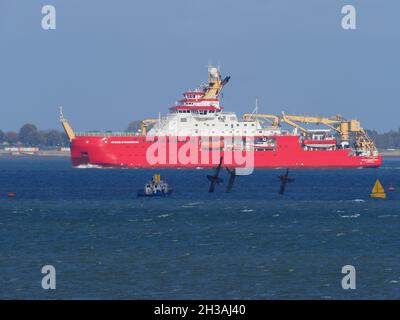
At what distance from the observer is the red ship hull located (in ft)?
458

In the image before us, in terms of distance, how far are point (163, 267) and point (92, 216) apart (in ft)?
84.7

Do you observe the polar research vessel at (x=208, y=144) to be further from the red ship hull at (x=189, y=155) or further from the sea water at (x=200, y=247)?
the sea water at (x=200, y=247)

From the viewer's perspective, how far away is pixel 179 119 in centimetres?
14438

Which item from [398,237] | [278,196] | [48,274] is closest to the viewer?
[48,274]

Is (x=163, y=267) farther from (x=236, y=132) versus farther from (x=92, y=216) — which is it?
(x=236, y=132)

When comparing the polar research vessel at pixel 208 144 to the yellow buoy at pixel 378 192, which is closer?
the yellow buoy at pixel 378 192

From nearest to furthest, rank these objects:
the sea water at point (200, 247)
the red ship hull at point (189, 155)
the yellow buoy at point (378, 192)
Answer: the sea water at point (200, 247), the yellow buoy at point (378, 192), the red ship hull at point (189, 155)

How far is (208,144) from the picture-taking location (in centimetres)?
14262

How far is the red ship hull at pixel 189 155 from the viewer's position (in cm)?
→ 13962

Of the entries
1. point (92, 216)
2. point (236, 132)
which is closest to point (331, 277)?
point (92, 216)

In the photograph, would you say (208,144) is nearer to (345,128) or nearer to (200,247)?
(345,128)

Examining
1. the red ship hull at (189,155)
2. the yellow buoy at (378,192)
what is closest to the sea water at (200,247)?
the yellow buoy at (378,192)

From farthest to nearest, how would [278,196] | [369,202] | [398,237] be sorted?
[278,196] < [369,202] < [398,237]

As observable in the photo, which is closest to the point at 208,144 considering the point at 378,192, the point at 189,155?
the point at 189,155
